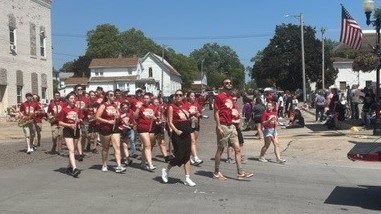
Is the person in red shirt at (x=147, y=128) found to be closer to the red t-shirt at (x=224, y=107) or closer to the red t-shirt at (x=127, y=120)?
the red t-shirt at (x=127, y=120)

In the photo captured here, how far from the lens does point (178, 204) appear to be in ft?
27.3

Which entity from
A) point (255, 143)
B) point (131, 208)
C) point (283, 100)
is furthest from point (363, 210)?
point (283, 100)

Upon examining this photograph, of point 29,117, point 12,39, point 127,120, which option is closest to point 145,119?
point 127,120

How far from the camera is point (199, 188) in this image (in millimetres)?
9680

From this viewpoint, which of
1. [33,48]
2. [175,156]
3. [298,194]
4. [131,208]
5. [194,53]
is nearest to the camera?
[131,208]

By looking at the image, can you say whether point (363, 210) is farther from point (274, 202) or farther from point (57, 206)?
point (57, 206)

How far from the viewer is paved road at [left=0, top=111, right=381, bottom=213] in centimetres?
814

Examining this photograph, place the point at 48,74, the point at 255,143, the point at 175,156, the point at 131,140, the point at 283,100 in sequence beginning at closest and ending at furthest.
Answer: the point at 175,156 → the point at 131,140 → the point at 255,143 → the point at 283,100 → the point at 48,74

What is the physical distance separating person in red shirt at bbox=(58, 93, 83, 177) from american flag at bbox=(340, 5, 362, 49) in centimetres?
984

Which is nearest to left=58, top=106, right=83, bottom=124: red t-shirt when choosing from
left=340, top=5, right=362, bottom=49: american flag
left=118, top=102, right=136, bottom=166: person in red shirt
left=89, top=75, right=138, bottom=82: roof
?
left=118, top=102, right=136, bottom=166: person in red shirt

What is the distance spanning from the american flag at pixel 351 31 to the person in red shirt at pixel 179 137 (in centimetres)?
940

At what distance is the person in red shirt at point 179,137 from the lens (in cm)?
996

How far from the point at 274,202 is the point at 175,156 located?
88.6 inches

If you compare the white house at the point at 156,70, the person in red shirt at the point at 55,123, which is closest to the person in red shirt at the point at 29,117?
the person in red shirt at the point at 55,123
